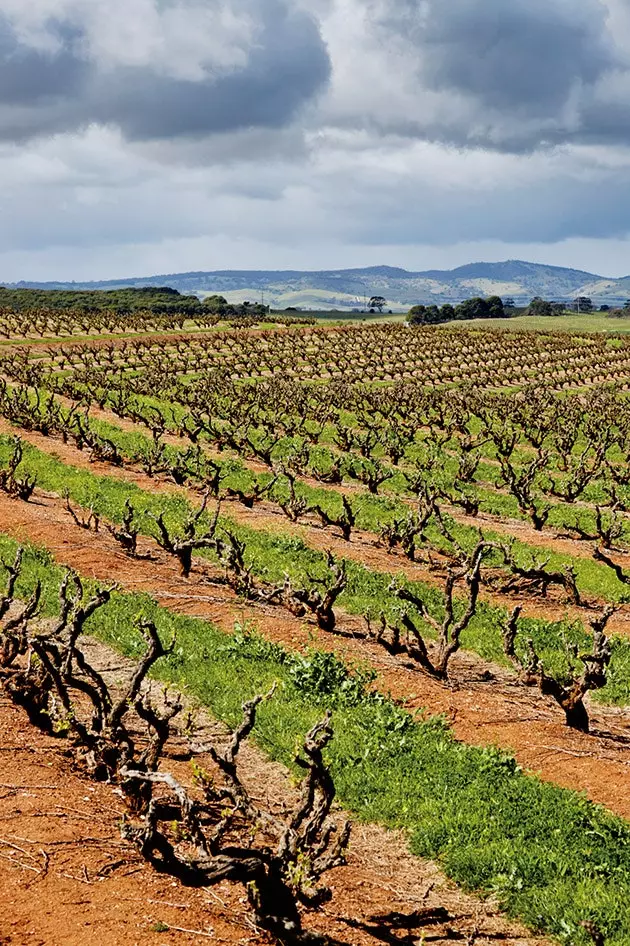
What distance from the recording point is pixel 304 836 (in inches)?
323

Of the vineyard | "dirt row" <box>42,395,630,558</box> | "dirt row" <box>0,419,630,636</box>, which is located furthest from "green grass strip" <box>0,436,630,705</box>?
"dirt row" <box>42,395,630,558</box>

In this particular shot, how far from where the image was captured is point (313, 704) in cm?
1393

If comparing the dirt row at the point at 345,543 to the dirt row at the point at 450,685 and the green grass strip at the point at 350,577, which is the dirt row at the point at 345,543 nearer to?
the green grass strip at the point at 350,577

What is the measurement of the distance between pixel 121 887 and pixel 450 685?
8457mm

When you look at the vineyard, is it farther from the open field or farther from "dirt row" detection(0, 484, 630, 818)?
the open field

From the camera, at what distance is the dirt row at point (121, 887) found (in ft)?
24.5

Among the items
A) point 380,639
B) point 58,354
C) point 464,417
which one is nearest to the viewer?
point 380,639

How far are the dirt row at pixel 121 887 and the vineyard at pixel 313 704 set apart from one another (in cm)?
3

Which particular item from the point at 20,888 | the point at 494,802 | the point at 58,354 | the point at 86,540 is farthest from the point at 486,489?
the point at 58,354

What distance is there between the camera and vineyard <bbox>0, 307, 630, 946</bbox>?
8289 mm

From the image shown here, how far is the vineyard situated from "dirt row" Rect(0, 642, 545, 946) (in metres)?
0.03

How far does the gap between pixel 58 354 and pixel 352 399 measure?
41827mm

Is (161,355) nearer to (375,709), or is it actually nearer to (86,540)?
(86,540)

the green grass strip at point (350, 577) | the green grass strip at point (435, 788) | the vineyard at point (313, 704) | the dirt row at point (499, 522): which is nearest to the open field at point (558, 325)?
the dirt row at point (499, 522)
